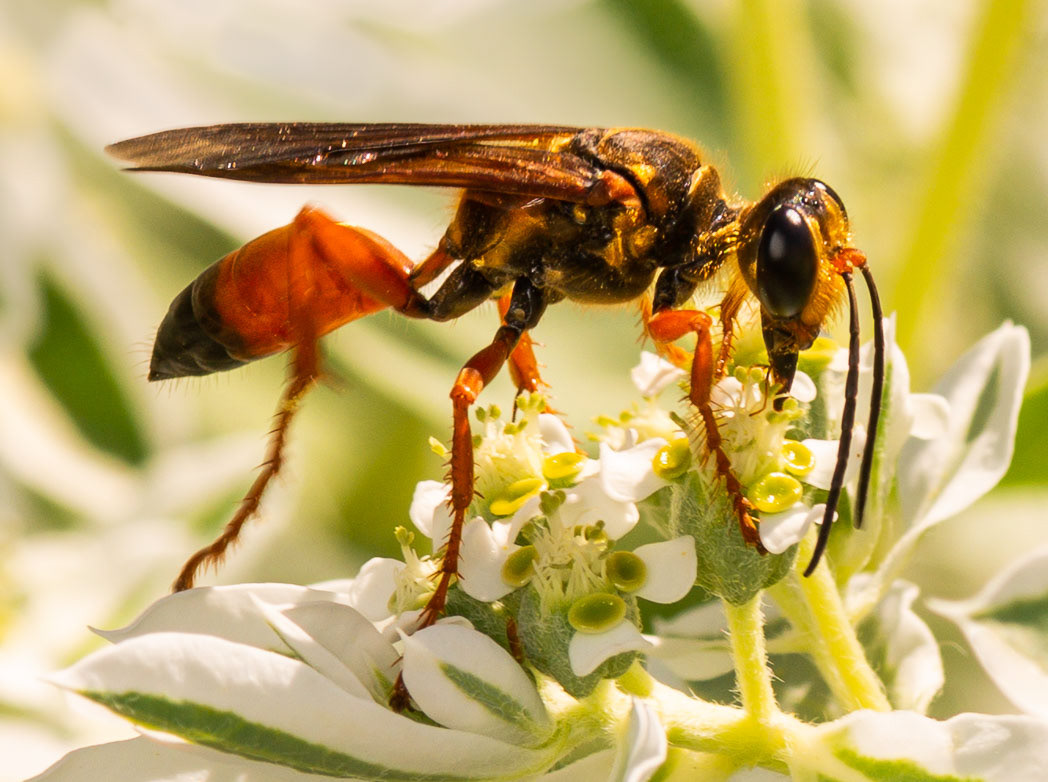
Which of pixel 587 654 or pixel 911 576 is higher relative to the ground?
pixel 911 576

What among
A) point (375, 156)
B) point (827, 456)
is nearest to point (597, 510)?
point (827, 456)

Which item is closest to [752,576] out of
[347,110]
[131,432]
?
[131,432]

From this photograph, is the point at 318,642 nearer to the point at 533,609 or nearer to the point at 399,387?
the point at 533,609

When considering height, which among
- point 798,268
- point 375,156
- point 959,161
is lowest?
point 798,268

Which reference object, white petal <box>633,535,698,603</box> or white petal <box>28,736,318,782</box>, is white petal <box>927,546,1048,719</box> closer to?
white petal <box>633,535,698,603</box>

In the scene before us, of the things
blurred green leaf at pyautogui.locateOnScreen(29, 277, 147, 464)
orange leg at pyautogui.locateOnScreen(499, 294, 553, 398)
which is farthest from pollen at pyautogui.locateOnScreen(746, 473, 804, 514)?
blurred green leaf at pyautogui.locateOnScreen(29, 277, 147, 464)

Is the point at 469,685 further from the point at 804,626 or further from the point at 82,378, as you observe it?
the point at 82,378

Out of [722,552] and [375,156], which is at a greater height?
[375,156]
